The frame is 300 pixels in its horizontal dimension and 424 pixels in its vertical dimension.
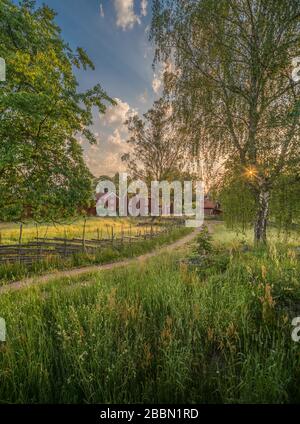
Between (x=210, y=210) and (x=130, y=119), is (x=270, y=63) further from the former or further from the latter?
(x=210, y=210)

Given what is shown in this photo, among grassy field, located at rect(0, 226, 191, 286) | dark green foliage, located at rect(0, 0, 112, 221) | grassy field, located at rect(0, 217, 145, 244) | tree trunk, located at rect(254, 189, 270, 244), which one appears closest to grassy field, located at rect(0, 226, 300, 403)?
dark green foliage, located at rect(0, 0, 112, 221)

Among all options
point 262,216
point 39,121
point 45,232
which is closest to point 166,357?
point 39,121

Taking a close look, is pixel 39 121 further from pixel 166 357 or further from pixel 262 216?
pixel 262 216

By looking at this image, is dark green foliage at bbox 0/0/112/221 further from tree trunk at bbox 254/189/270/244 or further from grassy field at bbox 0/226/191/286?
tree trunk at bbox 254/189/270/244

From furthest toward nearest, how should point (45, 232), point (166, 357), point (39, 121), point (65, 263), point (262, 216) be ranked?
point (45, 232) → point (65, 263) → point (262, 216) → point (39, 121) → point (166, 357)

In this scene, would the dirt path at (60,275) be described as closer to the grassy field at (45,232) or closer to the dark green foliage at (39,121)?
the dark green foliage at (39,121)

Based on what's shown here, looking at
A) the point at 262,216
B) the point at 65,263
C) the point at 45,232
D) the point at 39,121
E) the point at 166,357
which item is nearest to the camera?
the point at 166,357

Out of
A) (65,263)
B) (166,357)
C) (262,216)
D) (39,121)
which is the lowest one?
(65,263)

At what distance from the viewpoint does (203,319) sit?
3020 mm

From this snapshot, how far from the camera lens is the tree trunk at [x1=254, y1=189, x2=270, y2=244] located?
951cm

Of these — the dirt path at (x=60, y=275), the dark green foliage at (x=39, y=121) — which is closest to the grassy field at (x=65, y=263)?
the dirt path at (x=60, y=275)

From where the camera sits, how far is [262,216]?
384 inches

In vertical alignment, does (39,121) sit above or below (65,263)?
above
